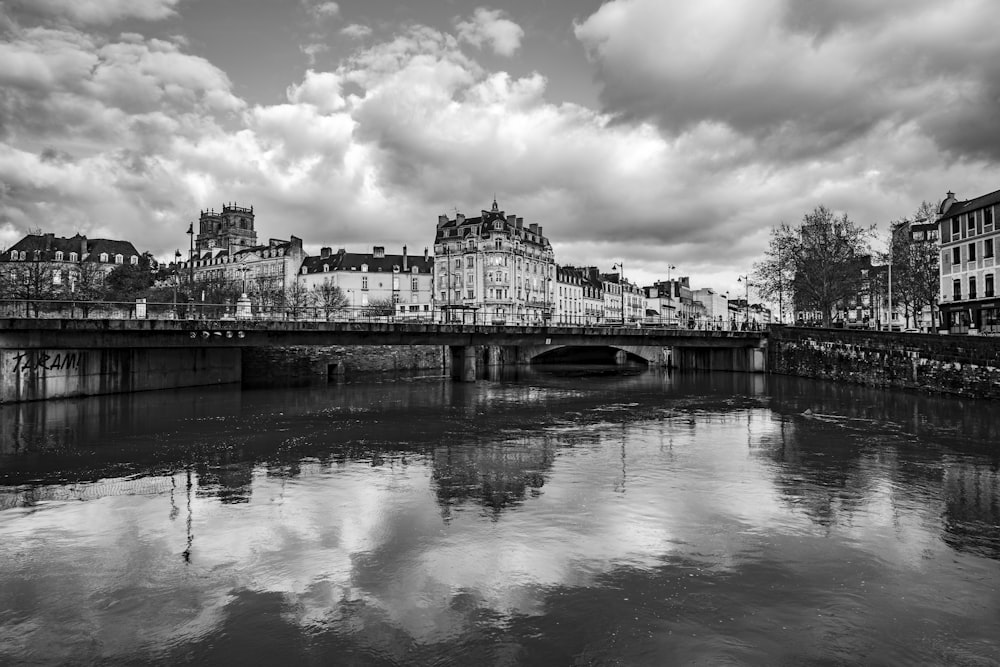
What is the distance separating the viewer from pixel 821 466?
2039 cm

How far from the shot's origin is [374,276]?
447ft

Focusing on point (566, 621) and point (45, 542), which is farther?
point (45, 542)

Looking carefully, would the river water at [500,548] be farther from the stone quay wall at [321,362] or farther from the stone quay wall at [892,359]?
the stone quay wall at [321,362]

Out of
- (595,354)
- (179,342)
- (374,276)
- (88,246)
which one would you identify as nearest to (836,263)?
(595,354)

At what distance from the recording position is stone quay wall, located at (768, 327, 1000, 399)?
3972cm

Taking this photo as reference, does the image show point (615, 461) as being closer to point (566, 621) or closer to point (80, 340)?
point (566, 621)

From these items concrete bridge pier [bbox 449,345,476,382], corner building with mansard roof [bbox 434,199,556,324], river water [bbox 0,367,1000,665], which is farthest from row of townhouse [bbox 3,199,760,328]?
river water [bbox 0,367,1000,665]

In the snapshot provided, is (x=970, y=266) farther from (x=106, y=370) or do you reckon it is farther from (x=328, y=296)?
(x=328, y=296)

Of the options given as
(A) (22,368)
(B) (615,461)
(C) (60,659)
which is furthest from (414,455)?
(A) (22,368)

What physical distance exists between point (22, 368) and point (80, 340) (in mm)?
3850

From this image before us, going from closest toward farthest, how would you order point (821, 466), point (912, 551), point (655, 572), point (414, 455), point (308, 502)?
point (655, 572), point (912, 551), point (308, 502), point (821, 466), point (414, 455)

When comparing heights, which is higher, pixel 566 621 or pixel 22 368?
pixel 22 368

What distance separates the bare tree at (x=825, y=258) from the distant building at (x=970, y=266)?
11.3 m

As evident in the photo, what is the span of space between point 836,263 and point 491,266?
62410 mm
